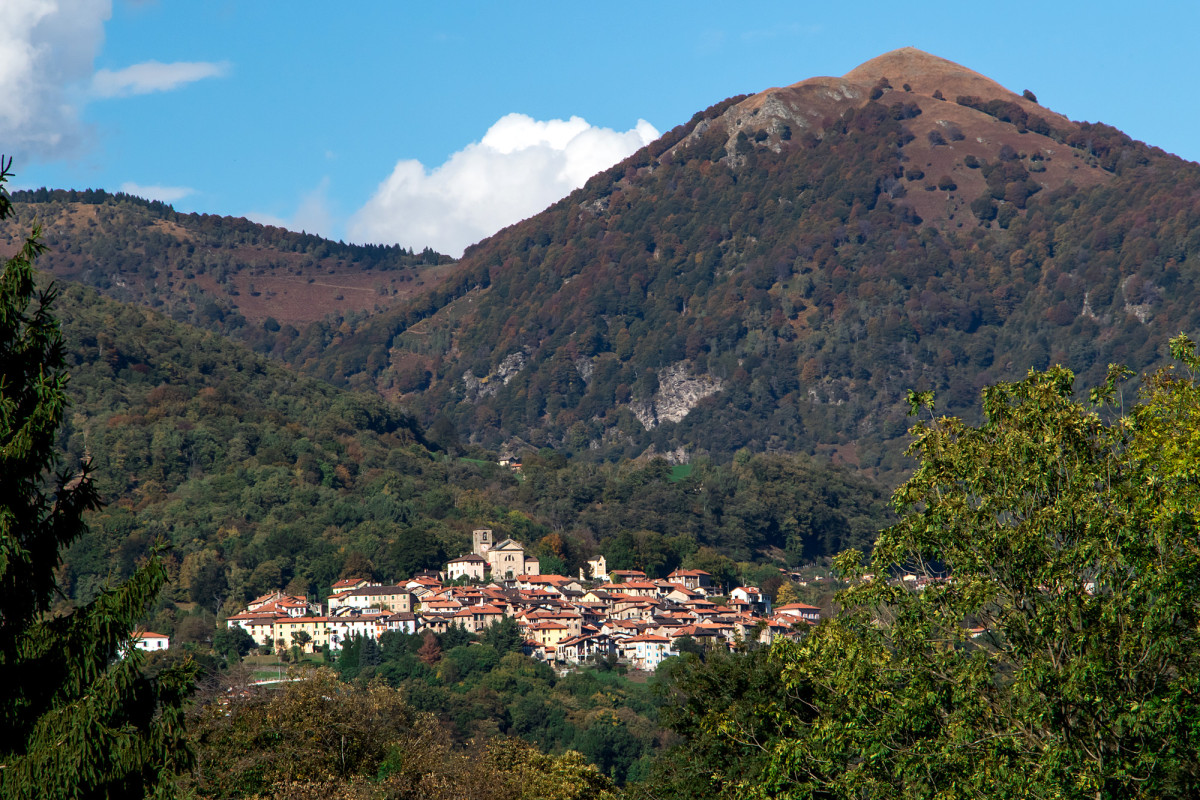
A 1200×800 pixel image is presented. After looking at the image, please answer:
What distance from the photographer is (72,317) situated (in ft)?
499

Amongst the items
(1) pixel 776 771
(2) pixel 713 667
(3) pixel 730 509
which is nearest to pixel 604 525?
(3) pixel 730 509

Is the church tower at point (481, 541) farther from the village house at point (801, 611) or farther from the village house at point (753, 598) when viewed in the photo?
the village house at point (801, 611)

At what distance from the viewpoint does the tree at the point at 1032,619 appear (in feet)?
54.1

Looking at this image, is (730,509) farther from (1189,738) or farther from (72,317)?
(1189,738)

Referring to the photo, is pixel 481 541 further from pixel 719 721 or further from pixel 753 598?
pixel 719 721

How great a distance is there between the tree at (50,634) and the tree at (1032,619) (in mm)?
9372

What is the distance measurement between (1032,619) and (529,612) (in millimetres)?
90876

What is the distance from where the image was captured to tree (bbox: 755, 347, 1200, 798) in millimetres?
16500

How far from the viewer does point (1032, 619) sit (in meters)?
17.6

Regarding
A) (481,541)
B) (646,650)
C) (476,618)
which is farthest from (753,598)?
(476,618)

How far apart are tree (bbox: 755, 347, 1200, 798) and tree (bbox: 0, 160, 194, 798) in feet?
30.7

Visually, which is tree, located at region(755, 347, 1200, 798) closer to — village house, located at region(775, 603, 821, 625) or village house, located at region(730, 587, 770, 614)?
village house, located at region(775, 603, 821, 625)

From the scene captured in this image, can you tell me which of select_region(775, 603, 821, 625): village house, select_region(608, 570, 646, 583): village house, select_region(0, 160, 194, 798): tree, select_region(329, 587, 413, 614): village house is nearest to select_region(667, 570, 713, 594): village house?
select_region(608, 570, 646, 583): village house

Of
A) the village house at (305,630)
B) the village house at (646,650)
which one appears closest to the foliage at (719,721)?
the village house at (305,630)
